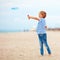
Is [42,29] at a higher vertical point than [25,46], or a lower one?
higher

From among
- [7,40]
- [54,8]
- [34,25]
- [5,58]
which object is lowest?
[5,58]

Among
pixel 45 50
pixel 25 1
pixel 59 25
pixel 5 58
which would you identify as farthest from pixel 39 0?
pixel 5 58

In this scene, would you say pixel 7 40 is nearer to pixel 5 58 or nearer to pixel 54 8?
pixel 5 58

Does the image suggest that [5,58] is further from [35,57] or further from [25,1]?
[25,1]

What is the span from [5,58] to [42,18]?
36 centimetres

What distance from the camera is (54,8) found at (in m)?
1.25

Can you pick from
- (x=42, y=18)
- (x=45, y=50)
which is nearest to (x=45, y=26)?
(x=42, y=18)

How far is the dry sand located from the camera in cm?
124

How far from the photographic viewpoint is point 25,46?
50.0 inches

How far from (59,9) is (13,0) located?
0.31 m

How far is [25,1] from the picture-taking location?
1273 mm

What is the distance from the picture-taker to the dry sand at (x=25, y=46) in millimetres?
1243

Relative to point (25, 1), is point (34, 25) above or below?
below

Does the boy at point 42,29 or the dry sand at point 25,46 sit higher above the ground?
the boy at point 42,29
